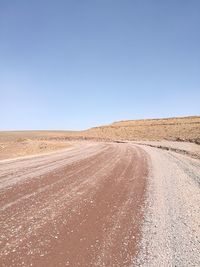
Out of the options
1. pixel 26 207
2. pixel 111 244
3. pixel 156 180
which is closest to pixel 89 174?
pixel 156 180

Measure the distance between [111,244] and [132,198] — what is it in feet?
13.7

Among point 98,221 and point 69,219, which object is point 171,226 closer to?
point 98,221

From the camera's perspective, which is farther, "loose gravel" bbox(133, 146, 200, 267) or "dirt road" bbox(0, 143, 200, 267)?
"loose gravel" bbox(133, 146, 200, 267)

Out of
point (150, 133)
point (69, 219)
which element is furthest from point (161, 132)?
point (69, 219)

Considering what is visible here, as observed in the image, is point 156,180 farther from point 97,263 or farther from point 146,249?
point 97,263

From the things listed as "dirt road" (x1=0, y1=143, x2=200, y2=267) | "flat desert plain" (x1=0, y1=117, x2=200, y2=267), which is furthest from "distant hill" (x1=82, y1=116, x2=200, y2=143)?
"flat desert plain" (x1=0, y1=117, x2=200, y2=267)

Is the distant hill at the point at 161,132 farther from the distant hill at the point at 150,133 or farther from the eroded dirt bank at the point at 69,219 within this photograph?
the eroded dirt bank at the point at 69,219

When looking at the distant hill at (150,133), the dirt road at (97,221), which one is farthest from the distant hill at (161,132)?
the dirt road at (97,221)

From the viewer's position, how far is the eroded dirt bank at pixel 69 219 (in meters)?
5.99

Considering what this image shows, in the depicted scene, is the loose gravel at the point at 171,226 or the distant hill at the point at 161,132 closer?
the loose gravel at the point at 171,226

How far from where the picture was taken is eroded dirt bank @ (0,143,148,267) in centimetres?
599

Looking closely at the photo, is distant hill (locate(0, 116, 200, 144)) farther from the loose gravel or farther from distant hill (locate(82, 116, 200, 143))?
the loose gravel

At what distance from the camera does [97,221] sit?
26.7 ft

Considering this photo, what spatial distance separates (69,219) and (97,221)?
0.68 m
